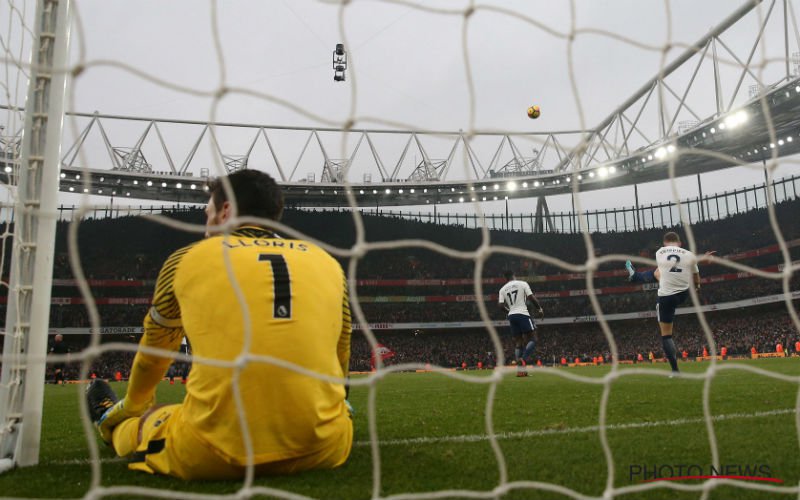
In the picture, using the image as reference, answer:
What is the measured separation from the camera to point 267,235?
223cm

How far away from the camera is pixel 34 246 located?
7.95ft

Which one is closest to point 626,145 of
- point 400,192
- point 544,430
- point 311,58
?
point 400,192

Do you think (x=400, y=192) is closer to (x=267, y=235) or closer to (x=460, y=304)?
(x=460, y=304)

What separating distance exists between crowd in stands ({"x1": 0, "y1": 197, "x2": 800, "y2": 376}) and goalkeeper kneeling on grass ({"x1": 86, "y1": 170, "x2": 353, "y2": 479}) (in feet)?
83.9

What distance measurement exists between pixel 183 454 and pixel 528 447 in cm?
151

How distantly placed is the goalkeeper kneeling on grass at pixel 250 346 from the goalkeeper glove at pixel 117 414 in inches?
8.4

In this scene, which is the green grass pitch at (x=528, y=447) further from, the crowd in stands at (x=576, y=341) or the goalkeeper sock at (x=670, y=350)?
the crowd in stands at (x=576, y=341)

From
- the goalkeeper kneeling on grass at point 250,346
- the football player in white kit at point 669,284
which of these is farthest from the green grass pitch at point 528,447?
the football player in white kit at point 669,284

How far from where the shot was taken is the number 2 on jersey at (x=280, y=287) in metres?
1.88

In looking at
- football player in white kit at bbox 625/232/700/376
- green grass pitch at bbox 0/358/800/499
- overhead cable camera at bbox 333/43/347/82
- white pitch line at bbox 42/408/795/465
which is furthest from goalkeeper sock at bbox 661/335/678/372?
overhead cable camera at bbox 333/43/347/82

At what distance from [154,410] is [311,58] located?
102 ft

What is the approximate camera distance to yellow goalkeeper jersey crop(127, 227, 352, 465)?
71.9 inches

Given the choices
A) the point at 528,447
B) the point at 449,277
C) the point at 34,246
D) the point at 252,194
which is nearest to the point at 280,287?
the point at 252,194

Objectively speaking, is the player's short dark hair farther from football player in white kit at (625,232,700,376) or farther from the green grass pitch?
football player in white kit at (625,232,700,376)
